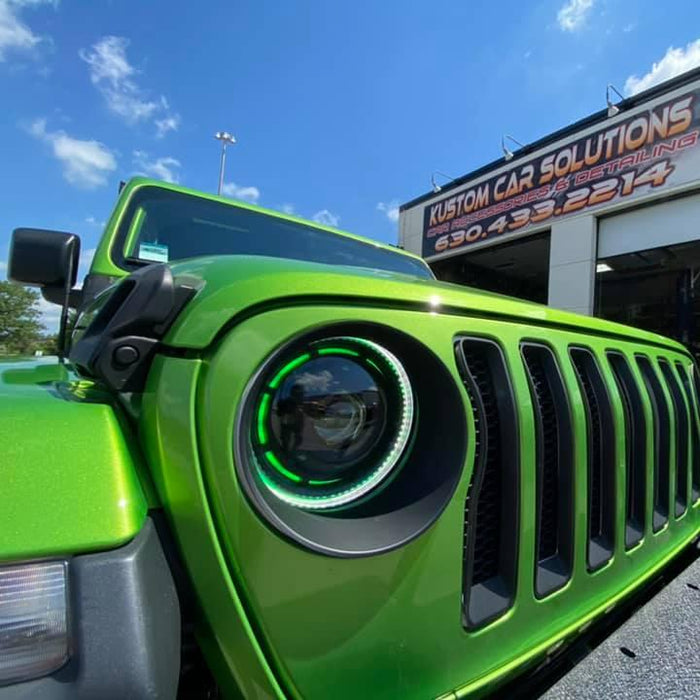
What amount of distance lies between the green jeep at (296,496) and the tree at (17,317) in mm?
52811

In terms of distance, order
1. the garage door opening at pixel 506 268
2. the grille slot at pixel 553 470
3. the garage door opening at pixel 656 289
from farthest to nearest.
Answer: the garage door opening at pixel 506 268, the garage door opening at pixel 656 289, the grille slot at pixel 553 470

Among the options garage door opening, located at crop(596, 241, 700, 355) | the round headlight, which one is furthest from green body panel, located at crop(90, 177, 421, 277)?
garage door opening, located at crop(596, 241, 700, 355)

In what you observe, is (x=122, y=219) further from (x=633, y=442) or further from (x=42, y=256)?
(x=633, y=442)

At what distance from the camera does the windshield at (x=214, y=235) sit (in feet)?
7.21

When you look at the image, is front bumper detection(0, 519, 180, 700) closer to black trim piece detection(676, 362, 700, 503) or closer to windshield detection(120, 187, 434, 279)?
windshield detection(120, 187, 434, 279)

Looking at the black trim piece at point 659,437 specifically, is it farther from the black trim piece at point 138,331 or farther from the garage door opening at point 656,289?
the garage door opening at point 656,289

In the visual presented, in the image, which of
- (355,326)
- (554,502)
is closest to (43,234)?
(355,326)

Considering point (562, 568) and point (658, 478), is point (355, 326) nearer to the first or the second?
point (562, 568)

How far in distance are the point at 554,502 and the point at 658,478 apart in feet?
2.57

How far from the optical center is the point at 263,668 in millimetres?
699

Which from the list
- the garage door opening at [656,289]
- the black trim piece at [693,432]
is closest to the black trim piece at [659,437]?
the black trim piece at [693,432]

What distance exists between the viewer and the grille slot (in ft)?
3.70

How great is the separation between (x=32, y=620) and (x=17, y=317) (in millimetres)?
58938

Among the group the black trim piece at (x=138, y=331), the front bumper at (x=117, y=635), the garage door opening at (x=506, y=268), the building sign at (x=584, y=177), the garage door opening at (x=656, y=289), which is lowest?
the front bumper at (x=117, y=635)
